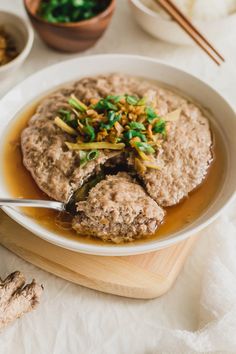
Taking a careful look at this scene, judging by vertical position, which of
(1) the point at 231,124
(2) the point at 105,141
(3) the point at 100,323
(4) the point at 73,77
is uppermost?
(1) the point at 231,124

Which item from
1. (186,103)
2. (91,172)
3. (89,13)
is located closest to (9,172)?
(91,172)

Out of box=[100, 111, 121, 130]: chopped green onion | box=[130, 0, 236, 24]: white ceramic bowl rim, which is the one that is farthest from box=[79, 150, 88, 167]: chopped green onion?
box=[130, 0, 236, 24]: white ceramic bowl rim

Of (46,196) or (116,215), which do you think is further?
(46,196)

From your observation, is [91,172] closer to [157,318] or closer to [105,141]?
[105,141]

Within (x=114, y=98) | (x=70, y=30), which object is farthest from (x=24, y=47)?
(x=114, y=98)

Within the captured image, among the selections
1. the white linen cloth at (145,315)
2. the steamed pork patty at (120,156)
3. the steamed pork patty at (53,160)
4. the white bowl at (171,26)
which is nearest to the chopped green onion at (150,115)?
the steamed pork patty at (120,156)

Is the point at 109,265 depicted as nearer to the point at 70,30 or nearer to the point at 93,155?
the point at 93,155

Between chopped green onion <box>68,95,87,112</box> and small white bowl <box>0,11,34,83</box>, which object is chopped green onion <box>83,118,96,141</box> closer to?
chopped green onion <box>68,95,87,112</box>
